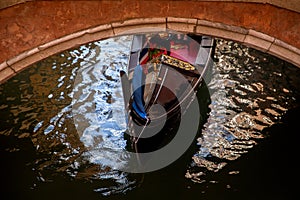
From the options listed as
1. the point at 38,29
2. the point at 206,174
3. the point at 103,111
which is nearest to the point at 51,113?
the point at 103,111

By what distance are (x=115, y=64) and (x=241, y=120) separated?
217 cm

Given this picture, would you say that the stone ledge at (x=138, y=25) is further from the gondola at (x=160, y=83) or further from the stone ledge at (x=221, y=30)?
the gondola at (x=160, y=83)

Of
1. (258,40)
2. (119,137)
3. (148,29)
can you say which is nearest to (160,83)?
(119,137)

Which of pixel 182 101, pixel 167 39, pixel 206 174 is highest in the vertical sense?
pixel 167 39

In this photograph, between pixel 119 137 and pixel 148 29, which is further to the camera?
pixel 119 137

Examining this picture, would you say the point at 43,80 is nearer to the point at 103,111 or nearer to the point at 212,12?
the point at 103,111

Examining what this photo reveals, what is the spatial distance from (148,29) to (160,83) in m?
1.86

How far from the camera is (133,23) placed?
7.77 feet

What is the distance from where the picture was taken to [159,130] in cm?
408

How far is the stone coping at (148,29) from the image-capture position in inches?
92.0

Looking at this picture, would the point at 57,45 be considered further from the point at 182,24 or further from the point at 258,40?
the point at 258,40

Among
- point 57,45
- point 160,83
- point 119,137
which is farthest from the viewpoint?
point 119,137

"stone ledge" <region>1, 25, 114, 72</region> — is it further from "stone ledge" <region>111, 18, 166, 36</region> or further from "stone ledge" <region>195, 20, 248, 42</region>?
"stone ledge" <region>195, 20, 248, 42</region>

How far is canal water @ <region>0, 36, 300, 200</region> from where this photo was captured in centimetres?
400
